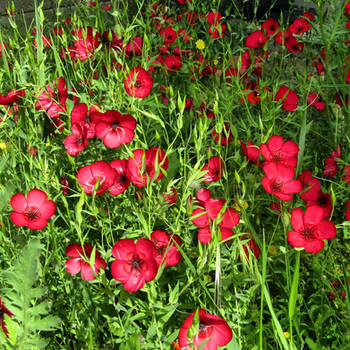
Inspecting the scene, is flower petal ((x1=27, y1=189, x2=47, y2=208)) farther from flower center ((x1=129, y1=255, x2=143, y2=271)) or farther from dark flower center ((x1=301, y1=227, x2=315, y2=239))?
dark flower center ((x1=301, y1=227, x2=315, y2=239))

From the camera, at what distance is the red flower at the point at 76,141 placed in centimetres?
146

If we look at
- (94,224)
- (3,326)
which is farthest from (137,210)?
(3,326)

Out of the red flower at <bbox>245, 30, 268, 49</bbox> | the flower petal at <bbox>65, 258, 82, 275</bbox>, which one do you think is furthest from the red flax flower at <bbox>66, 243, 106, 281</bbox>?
the red flower at <bbox>245, 30, 268, 49</bbox>

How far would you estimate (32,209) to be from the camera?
1339mm

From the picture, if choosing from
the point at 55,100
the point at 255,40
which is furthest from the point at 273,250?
the point at 255,40

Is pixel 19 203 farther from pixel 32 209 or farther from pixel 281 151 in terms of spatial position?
pixel 281 151

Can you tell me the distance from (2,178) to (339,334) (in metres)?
1.18

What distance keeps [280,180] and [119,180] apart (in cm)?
47

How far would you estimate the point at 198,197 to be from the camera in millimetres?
1421

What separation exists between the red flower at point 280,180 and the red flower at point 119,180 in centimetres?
40

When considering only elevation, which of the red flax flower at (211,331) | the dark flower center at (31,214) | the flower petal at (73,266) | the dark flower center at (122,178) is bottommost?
the flower petal at (73,266)

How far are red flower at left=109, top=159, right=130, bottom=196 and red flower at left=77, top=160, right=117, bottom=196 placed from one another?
29mm

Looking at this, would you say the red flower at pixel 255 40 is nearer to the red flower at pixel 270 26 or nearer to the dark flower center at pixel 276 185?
the red flower at pixel 270 26

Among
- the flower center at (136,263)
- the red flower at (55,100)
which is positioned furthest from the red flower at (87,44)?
the flower center at (136,263)
